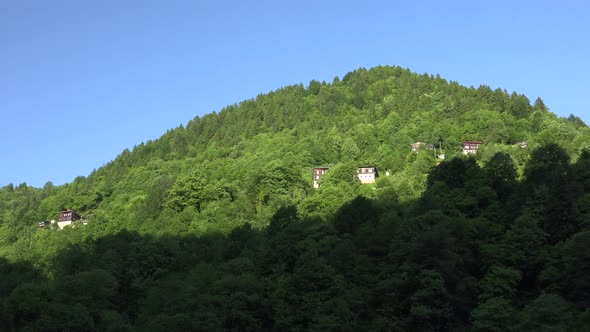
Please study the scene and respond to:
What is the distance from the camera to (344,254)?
201 feet

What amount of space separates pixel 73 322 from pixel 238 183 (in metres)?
62.6

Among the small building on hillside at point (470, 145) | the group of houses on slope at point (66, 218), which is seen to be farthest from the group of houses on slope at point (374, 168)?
the group of houses on slope at point (66, 218)

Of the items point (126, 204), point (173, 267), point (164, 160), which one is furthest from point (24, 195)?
point (173, 267)

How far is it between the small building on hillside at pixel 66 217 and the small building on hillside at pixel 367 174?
218 ft

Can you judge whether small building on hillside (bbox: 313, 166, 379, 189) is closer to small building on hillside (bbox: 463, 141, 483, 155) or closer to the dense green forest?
the dense green forest

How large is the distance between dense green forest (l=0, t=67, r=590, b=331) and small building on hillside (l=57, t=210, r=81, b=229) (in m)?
24.1

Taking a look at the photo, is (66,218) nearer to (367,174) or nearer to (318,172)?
(318,172)

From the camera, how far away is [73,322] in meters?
54.3

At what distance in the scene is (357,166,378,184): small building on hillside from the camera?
370ft

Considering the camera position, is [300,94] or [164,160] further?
[300,94]

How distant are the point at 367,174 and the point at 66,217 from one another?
2726 inches

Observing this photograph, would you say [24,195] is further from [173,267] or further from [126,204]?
[173,267]

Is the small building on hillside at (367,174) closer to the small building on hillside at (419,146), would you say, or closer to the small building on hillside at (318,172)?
the small building on hillside at (318,172)

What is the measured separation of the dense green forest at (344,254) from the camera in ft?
174
